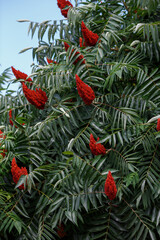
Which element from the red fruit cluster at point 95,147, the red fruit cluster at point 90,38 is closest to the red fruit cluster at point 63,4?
the red fruit cluster at point 90,38

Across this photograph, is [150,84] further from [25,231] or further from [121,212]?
[25,231]

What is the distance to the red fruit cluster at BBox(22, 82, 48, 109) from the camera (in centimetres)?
265

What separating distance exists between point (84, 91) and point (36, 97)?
462mm

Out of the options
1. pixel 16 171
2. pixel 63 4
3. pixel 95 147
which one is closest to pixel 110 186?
pixel 95 147

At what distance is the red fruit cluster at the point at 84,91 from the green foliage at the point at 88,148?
6.3 inches

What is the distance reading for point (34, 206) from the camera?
2777 millimetres

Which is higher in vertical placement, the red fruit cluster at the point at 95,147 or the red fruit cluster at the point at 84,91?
the red fruit cluster at the point at 84,91

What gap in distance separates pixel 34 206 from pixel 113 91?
1.22m

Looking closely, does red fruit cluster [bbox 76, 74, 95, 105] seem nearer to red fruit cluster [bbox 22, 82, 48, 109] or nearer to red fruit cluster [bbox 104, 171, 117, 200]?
red fruit cluster [bbox 22, 82, 48, 109]

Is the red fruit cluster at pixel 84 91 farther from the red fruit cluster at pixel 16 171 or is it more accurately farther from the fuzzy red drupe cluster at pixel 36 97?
the red fruit cluster at pixel 16 171

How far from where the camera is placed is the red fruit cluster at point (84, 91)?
2.44 m

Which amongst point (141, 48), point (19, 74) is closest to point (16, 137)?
point (19, 74)

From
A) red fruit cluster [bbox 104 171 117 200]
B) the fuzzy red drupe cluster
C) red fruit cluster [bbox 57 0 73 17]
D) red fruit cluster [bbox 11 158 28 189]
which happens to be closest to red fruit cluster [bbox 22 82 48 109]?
the fuzzy red drupe cluster

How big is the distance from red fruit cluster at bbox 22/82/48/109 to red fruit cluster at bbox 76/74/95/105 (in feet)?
1.31
